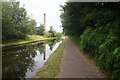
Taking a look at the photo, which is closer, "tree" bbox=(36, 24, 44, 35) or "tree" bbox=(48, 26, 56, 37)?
"tree" bbox=(36, 24, 44, 35)

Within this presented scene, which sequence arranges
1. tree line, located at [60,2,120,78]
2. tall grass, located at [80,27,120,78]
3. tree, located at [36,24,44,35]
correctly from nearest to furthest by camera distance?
1. tall grass, located at [80,27,120,78]
2. tree line, located at [60,2,120,78]
3. tree, located at [36,24,44,35]

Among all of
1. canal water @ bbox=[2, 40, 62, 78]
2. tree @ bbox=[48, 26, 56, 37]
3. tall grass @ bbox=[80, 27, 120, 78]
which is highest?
tree @ bbox=[48, 26, 56, 37]

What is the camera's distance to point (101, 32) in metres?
13.8

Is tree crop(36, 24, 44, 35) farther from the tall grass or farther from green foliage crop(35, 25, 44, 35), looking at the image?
the tall grass

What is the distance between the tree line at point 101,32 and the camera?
30.6 feet

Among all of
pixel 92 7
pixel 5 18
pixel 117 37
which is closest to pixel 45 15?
pixel 5 18

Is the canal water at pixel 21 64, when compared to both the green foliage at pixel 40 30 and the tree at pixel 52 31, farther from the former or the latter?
the tree at pixel 52 31

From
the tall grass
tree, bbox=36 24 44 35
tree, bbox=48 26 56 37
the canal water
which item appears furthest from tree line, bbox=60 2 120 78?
tree, bbox=48 26 56 37

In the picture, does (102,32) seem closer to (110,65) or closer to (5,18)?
(110,65)

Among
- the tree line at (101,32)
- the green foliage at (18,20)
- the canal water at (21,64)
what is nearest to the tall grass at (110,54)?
the tree line at (101,32)

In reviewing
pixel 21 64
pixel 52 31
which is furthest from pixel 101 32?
pixel 52 31

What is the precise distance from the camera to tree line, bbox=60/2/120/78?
30.6 feet

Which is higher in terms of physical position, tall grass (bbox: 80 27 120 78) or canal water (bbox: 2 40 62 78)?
tall grass (bbox: 80 27 120 78)

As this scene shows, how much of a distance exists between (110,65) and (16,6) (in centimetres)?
4444
